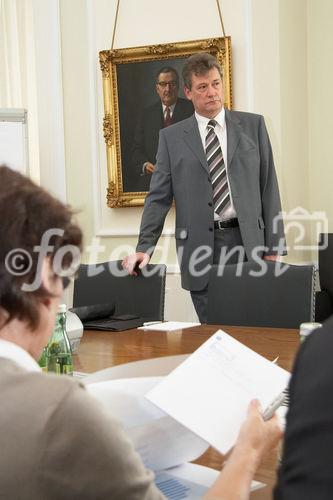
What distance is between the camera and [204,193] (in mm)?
3854

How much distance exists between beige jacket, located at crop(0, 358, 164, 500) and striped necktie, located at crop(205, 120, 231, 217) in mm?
3064

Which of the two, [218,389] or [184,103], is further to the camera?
[184,103]

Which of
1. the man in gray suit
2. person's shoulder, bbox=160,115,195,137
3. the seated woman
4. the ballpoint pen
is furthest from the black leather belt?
the seated woman

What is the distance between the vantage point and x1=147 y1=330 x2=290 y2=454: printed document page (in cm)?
110

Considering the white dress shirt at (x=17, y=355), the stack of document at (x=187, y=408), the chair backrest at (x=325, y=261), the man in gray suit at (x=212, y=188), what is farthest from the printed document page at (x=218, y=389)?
the chair backrest at (x=325, y=261)

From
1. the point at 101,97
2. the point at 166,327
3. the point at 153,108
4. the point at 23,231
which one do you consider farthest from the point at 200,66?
the point at 23,231

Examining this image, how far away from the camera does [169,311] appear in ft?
16.5

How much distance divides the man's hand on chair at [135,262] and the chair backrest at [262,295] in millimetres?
355

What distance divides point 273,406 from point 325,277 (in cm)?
373

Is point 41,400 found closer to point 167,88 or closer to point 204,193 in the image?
point 204,193

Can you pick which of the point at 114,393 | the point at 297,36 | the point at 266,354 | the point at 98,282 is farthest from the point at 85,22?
the point at 114,393

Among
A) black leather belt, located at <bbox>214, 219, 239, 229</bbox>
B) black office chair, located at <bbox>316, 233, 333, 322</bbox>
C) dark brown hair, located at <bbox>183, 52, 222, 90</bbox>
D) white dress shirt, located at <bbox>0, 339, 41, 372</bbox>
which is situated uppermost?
dark brown hair, located at <bbox>183, 52, 222, 90</bbox>

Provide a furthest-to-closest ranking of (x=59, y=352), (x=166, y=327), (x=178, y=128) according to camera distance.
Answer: (x=178, y=128) → (x=166, y=327) → (x=59, y=352)

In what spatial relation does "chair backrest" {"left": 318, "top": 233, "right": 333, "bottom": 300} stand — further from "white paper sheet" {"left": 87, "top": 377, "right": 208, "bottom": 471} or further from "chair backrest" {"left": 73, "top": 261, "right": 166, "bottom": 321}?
"white paper sheet" {"left": 87, "top": 377, "right": 208, "bottom": 471}
